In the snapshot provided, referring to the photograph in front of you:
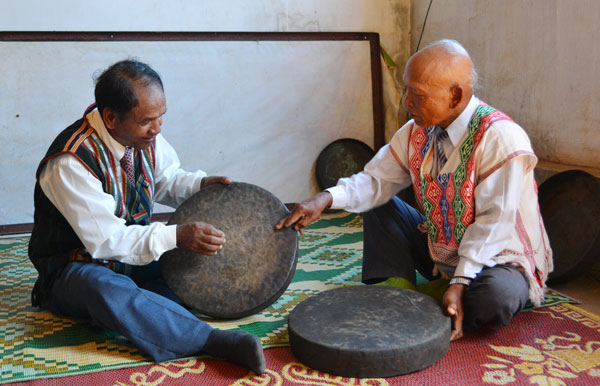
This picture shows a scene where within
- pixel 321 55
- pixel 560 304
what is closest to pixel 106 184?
pixel 560 304

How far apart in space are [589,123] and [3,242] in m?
3.84

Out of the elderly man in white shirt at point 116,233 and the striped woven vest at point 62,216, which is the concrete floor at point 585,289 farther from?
the striped woven vest at point 62,216

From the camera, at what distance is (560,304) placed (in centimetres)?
296

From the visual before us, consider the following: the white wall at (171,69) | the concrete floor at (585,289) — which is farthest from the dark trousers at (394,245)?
the white wall at (171,69)

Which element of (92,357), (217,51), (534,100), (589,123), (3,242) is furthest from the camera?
(217,51)

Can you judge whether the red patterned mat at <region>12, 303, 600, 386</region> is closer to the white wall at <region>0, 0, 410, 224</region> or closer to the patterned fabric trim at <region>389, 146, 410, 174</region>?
the patterned fabric trim at <region>389, 146, 410, 174</region>

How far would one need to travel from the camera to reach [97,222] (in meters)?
2.51

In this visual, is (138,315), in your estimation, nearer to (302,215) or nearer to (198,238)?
(198,238)

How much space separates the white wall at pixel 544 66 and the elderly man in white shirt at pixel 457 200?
42.2 inches

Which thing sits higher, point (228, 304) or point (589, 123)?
point (589, 123)

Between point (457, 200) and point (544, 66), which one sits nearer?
point (457, 200)

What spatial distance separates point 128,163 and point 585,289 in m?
2.33

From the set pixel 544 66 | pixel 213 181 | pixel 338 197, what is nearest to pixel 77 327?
pixel 213 181

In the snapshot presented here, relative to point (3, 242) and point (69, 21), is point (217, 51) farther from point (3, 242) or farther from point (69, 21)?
point (3, 242)
